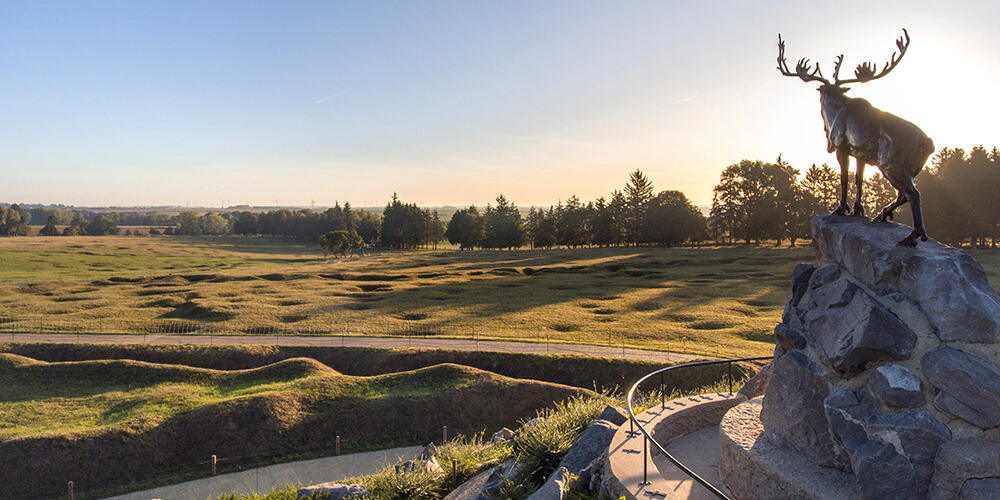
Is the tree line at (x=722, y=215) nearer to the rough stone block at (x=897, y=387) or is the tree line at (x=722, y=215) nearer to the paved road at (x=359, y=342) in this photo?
the paved road at (x=359, y=342)

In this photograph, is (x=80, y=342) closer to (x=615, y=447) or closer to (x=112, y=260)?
(x=615, y=447)

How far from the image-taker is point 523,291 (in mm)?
61219

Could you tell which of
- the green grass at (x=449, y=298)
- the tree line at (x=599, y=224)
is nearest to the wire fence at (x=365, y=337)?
the green grass at (x=449, y=298)

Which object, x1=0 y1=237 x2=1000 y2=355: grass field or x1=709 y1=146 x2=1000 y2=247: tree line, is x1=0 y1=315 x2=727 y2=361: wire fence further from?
x1=709 y1=146 x2=1000 y2=247: tree line

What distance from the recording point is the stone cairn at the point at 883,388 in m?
7.21

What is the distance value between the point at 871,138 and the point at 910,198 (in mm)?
1455

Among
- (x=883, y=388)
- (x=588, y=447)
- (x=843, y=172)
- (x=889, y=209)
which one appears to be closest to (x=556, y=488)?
(x=588, y=447)

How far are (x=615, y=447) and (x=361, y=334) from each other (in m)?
33.3

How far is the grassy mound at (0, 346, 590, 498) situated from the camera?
75.1ft

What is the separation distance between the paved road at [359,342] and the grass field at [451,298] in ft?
6.49

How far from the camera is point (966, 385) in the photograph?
718 cm

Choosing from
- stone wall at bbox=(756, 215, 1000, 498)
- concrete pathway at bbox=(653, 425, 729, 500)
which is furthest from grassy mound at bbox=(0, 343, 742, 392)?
stone wall at bbox=(756, 215, 1000, 498)

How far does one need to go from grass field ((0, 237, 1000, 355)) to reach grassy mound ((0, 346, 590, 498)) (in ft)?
34.0

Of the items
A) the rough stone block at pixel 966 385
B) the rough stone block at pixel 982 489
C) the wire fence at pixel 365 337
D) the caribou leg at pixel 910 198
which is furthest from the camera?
the wire fence at pixel 365 337
